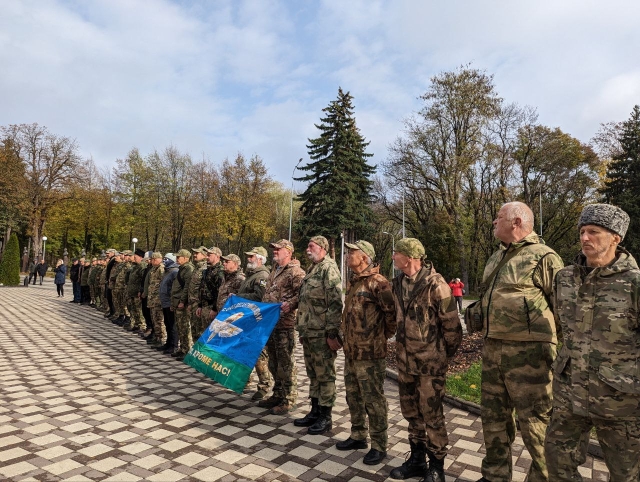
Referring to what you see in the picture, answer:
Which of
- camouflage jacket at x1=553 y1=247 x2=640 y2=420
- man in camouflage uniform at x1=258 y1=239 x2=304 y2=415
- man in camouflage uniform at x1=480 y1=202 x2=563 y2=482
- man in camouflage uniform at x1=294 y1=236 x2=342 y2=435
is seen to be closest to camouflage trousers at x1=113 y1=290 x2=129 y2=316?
man in camouflage uniform at x1=258 y1=239 x2=304 y2=415

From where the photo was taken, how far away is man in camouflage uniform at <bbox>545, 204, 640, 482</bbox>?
7.87ft

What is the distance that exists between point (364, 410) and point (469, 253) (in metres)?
35.8

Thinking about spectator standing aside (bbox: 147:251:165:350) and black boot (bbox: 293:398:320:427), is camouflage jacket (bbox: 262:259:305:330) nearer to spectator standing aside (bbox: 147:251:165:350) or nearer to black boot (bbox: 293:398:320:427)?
black boot (bbox: 293:398:320:427)

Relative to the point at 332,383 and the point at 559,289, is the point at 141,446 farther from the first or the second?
the point at 559,289

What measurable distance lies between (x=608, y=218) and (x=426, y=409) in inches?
78.6

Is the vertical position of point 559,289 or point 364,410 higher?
point 559,289

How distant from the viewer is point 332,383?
4.74 metres

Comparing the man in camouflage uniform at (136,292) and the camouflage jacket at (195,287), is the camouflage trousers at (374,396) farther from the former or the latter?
the man in camouflage uniform at (136,292)

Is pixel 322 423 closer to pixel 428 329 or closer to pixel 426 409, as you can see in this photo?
pixel 426 409

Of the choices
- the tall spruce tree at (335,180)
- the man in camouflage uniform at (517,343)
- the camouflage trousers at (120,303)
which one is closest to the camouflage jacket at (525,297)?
the man in camouflage uniform at (517,343)

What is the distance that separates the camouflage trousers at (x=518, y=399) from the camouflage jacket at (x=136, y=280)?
9.49m

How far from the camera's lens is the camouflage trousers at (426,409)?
3512 mm

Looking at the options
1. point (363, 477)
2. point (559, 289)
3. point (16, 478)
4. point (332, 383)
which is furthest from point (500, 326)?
point (16, 478)

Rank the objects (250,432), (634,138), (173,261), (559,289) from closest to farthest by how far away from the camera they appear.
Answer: (559,289), (250,432), (173,261), (634,138)
